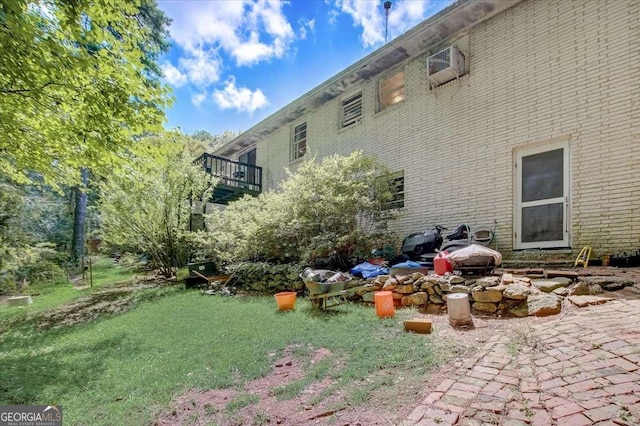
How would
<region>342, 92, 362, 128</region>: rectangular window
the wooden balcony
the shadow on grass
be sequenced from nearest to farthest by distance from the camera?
the shadow on grass → <region>342, 92, 362, 128</region>: rectangular window → the wooden balcony

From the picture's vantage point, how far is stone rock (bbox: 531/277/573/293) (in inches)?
175

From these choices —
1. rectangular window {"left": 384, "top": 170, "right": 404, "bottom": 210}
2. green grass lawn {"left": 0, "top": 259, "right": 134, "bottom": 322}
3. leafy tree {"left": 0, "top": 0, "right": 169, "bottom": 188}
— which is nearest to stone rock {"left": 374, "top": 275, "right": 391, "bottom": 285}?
rectangular window {"left": 384, "top": 170, "right": 404, "bottom": 210}

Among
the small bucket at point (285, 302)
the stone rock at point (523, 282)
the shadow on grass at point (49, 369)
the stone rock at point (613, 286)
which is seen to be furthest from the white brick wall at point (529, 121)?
the shadow on grass at point (49, 369)

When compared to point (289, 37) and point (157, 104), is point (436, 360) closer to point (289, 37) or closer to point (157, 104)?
point (157, 104)

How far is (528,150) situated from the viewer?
6535mm

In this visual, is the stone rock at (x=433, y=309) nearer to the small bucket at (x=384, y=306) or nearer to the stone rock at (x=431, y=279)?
the stone rock at (x=431, y=279)

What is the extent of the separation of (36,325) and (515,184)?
10.3m

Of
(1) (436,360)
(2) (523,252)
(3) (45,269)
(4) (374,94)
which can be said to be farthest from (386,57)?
(3) (45,269)

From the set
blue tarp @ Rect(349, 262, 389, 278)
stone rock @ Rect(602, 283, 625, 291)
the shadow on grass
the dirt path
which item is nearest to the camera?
the dirt path

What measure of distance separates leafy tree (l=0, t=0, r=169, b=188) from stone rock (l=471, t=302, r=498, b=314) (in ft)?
17.5

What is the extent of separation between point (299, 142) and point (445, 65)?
6623 mm

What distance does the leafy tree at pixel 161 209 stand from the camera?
A: 9.62 meters

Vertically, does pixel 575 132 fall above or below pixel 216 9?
below

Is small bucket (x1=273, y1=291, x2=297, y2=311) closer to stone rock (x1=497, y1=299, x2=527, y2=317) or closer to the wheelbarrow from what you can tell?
the wheelbarrow
